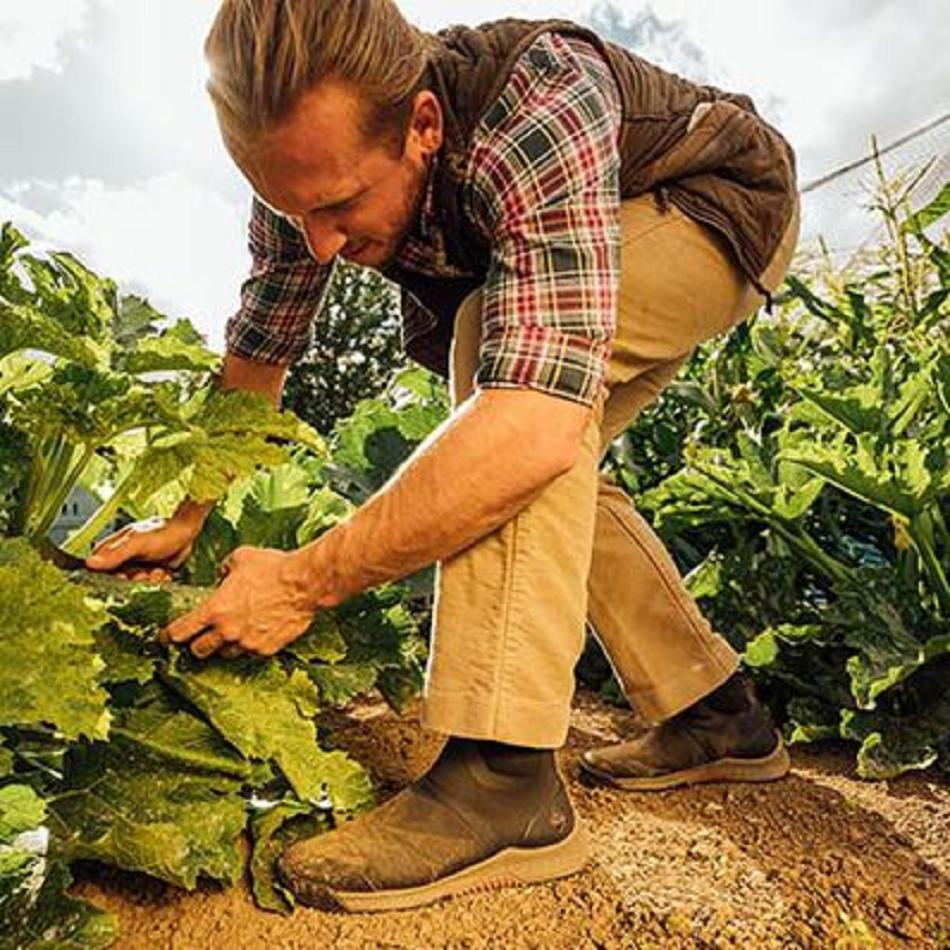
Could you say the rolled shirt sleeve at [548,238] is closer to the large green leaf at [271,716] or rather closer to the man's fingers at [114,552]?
the large green leaf at [271,716]

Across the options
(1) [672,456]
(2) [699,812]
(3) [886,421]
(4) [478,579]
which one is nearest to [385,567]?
(4) [478,579]

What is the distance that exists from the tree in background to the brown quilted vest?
12144 mm

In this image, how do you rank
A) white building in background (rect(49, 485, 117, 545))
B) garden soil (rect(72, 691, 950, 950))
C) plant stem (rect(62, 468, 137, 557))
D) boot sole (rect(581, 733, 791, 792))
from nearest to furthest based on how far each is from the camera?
garden soil (rect(72, 691, 950, 950)) → plant stem (rect(62, 468, 137, 557)) → white building in background (rect(49, 485, 117, 545)) → boot sole (rect(581, 733, 791, 792))

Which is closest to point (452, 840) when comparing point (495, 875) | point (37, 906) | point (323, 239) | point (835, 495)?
point (495, 875)

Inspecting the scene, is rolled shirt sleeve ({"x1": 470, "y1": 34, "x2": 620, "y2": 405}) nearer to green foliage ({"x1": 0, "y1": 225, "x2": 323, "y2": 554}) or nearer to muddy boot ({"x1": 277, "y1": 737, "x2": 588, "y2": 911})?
green foliage ({"x1": 0, "y1": 225, "x2": 323, "y2": 554})

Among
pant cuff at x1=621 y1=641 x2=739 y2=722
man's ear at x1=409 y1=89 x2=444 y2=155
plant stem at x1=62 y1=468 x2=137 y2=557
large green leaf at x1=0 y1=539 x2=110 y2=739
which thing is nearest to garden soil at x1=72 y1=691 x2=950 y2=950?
pant cuff at x1=621 y1=641 x2=739 y2=722

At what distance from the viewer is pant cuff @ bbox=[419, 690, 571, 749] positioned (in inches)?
69.6

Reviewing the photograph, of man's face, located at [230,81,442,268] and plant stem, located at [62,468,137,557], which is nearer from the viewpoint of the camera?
man's face, located at [230,81,442,268]

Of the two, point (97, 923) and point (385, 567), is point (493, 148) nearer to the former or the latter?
point (385, 567)

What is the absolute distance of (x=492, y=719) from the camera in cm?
177

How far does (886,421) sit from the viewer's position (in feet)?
8.38

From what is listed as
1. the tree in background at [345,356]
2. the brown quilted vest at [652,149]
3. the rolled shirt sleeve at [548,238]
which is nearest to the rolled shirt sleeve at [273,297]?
the brown quilted vest at [652,149]

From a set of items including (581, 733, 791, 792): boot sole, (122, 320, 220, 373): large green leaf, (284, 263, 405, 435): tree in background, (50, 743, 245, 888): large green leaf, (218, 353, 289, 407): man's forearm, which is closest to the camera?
(50, 743, 245, 888): large green leaf

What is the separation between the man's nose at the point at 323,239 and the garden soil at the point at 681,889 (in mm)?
894
